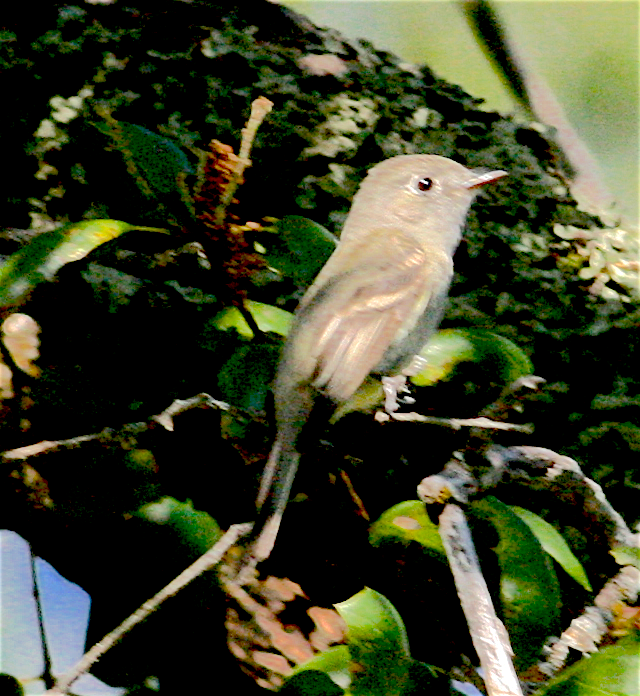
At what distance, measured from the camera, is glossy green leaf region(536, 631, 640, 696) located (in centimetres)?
84

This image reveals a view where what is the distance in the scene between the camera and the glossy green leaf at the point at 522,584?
3.48 feet

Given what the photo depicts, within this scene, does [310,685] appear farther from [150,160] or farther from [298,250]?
[150,160]

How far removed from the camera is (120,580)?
1.12 metres

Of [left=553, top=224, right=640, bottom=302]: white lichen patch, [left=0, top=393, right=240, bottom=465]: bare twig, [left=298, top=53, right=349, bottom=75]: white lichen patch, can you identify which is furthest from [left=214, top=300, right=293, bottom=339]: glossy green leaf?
[left=298, top=53, right=349, bottom=75]: white lichen patch

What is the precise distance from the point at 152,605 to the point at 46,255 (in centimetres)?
57

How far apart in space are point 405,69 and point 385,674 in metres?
2.07

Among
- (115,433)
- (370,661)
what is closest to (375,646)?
(370,661)

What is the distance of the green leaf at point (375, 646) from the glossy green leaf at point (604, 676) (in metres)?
0.18

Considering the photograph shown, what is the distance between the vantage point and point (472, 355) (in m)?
1.37

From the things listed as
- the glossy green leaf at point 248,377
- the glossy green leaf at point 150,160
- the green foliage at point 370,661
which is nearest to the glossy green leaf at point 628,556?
the green foliage at point 370,661

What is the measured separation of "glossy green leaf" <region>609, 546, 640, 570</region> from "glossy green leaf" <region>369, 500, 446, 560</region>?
277 millimetres

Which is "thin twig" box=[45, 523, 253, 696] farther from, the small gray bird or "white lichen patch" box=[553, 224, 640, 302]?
"white lichen patch" box=[553, 224, 640, 302]

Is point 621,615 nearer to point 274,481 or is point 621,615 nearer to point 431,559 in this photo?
point 431,559

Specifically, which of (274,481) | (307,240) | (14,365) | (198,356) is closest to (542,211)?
(307,240)
